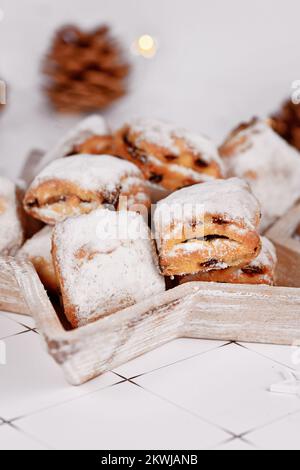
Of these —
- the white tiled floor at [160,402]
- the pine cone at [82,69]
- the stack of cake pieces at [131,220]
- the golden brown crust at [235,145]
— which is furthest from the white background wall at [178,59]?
the white tiled floor at [160,402]

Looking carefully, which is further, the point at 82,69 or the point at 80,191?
the point at 82,69

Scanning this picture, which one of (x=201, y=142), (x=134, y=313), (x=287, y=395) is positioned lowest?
(x=287, y=395)

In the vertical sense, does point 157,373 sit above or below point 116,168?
below

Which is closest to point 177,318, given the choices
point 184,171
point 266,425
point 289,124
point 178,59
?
point 266,425

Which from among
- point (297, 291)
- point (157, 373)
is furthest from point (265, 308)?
point (157, 373)

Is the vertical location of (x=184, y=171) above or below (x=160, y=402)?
above

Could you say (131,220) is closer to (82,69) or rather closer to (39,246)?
(39,246)

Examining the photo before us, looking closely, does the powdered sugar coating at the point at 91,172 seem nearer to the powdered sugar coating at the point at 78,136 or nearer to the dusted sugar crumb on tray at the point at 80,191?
the dusted sugar crumb on tray at the point at 80,191
